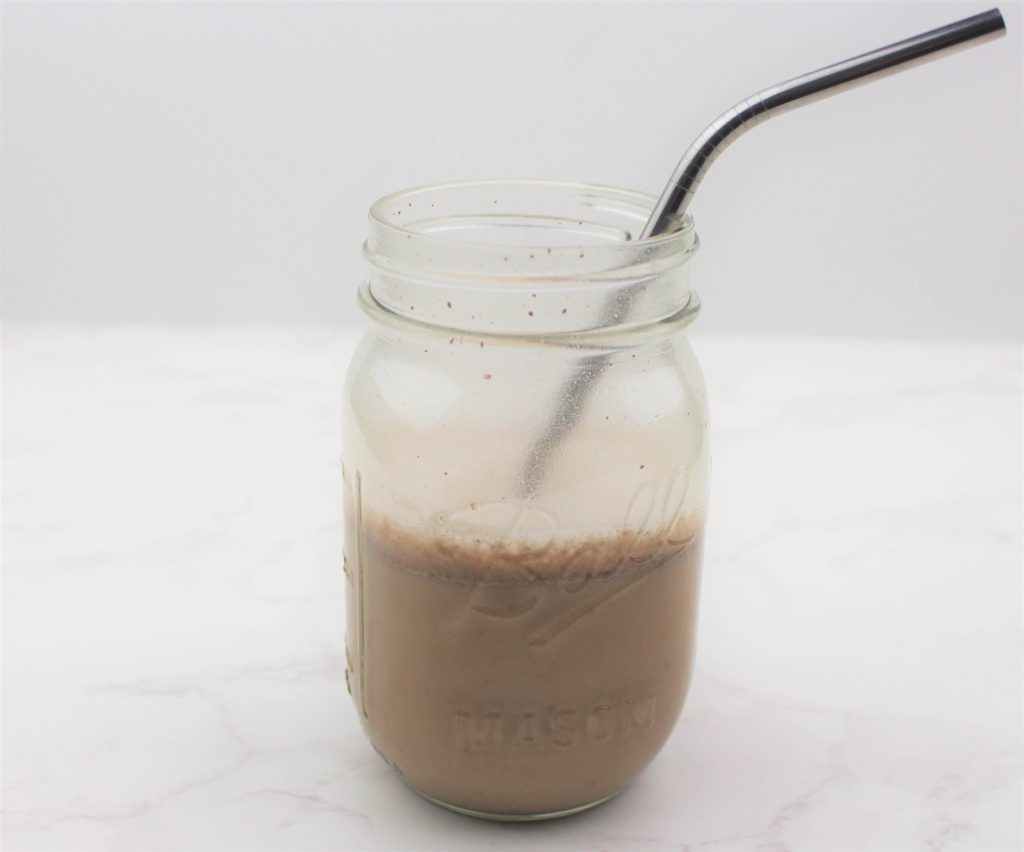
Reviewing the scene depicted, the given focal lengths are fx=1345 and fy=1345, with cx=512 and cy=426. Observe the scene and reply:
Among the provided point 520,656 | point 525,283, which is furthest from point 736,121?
point 520,656

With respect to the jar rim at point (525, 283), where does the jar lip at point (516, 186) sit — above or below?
above

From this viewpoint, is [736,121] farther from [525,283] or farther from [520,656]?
[520,656]

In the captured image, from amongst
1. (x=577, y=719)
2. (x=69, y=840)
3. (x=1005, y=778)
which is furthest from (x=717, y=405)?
(x=69, y=840)

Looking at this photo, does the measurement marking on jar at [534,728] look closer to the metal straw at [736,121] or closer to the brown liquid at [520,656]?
the brown liquid at [520,656]

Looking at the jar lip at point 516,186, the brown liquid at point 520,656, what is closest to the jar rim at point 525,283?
the jar lip at point 516,186

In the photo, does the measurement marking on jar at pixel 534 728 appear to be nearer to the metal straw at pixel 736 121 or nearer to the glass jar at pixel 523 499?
the glass jar at pixel 523 499

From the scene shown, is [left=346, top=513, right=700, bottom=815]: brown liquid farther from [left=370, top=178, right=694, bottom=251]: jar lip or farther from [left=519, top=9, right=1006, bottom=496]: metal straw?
[left=370, top=178, right=694, bottom=251]: jar lip

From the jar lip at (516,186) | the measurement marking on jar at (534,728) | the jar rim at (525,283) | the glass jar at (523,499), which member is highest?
the jar lip at (516,186)
